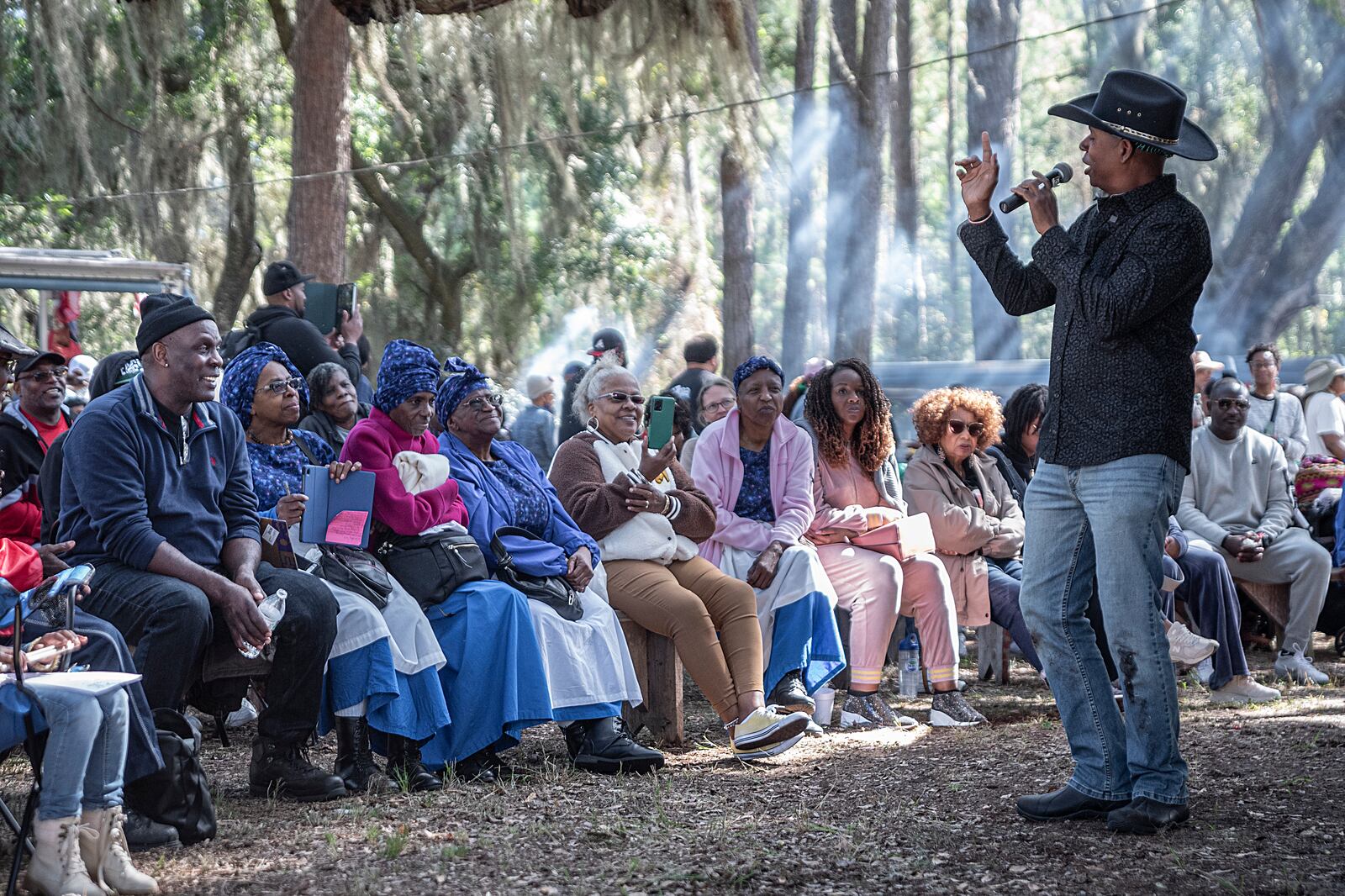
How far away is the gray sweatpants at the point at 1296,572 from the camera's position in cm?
740

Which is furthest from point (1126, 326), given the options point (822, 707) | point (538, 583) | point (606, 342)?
point (606, 342)

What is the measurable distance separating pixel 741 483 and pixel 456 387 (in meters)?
1.58

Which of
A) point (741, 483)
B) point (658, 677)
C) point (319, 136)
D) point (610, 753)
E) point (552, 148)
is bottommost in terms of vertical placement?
point (610, 753)

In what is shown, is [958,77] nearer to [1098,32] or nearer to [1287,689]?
[1098,32]

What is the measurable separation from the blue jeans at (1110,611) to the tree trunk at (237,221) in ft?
37.7

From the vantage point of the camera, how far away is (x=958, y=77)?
3800cm

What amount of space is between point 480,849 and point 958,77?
36766mm

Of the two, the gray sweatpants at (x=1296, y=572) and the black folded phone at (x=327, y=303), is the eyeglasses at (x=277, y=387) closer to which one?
the black folded phone at (x=327, y=303)

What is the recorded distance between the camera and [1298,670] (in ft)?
23.8

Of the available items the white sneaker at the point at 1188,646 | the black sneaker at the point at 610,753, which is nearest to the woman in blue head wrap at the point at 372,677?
the black sneaker at the point at 610,753

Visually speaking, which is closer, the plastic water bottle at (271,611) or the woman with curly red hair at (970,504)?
the plastic water bottle at (271,611)

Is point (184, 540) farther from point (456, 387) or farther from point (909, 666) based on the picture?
point (909, 666)

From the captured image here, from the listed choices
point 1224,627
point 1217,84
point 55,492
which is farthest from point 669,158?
point 1217,84

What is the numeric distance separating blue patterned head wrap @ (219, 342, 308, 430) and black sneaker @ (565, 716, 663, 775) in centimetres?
165
